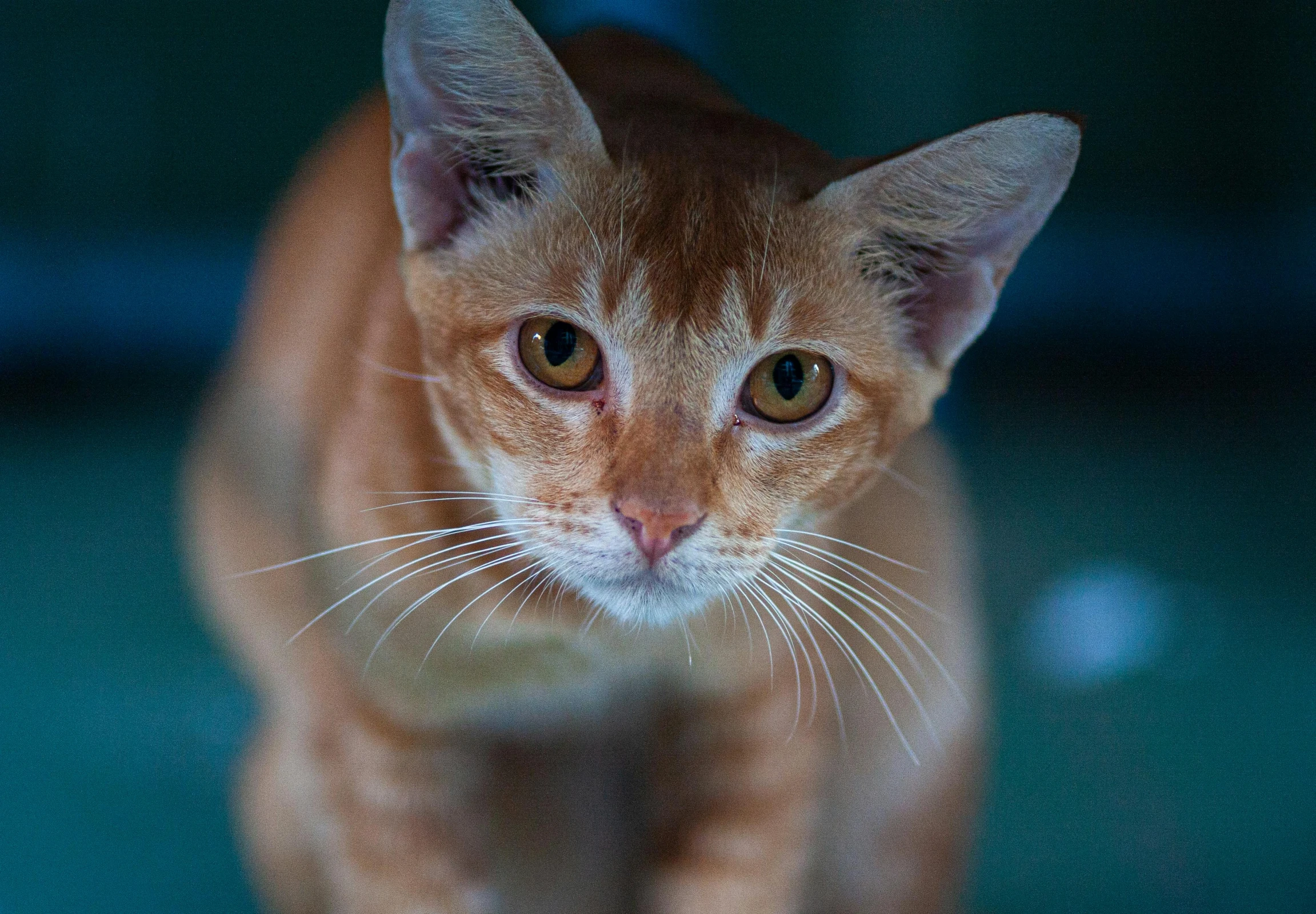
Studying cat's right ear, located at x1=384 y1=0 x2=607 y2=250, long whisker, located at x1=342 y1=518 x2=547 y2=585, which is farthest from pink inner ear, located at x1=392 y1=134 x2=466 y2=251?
long whisker, located at x1=342 y1=518 x2=547 y2=585

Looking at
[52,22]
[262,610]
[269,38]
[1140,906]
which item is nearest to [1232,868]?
[1140,906]

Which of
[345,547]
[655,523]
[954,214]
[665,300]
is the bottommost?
[345,547]

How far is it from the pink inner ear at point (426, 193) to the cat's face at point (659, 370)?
0.06ft

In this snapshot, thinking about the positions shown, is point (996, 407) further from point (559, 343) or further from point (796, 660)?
point (559, 343)

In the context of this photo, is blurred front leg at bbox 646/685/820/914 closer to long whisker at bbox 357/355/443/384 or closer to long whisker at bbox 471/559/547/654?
long whisker at bbox 471/559/547/654

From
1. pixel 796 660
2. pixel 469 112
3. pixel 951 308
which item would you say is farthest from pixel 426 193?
pixel 796 660

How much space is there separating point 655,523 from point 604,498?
0.05 meters

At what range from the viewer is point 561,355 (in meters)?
0.88

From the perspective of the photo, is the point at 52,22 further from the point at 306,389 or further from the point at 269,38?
the point at 306,389

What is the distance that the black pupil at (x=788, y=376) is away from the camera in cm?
88

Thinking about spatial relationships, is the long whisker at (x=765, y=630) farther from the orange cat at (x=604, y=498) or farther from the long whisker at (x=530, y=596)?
the long whisker at (x=530, y=596)

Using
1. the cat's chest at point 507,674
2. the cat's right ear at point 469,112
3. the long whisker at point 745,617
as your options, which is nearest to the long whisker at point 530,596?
the cat's chest at point 507,674

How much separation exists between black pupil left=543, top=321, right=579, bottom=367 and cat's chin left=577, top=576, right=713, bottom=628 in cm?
18

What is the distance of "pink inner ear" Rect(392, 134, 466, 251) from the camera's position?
84cm
